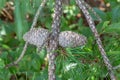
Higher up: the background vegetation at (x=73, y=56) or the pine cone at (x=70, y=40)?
the pine cone at (x=70, y=40)

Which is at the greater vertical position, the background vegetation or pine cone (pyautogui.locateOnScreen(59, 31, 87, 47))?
pine cone (pyautogui.locateOnScreen(59, 31, 87, 47))

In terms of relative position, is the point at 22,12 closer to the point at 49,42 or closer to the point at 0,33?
the point at 49,42

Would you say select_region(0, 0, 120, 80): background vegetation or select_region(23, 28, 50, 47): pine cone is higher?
select_region(23, 28, 50, 47): pine cone

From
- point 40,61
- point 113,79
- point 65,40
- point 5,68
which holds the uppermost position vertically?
point 65,40

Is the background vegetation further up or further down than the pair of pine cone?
further down

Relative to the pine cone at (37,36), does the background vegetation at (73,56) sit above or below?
below

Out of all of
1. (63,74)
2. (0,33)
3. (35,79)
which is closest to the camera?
Answer: (63,74)

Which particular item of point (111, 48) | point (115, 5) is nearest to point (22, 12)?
point (111, 48)

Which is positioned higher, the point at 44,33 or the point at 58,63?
the point at 44,33

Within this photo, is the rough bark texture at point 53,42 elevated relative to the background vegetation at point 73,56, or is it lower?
elevated

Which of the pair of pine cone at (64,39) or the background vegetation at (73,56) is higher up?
the pair of pine cone at (64,39)

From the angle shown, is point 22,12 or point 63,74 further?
point 22,12
